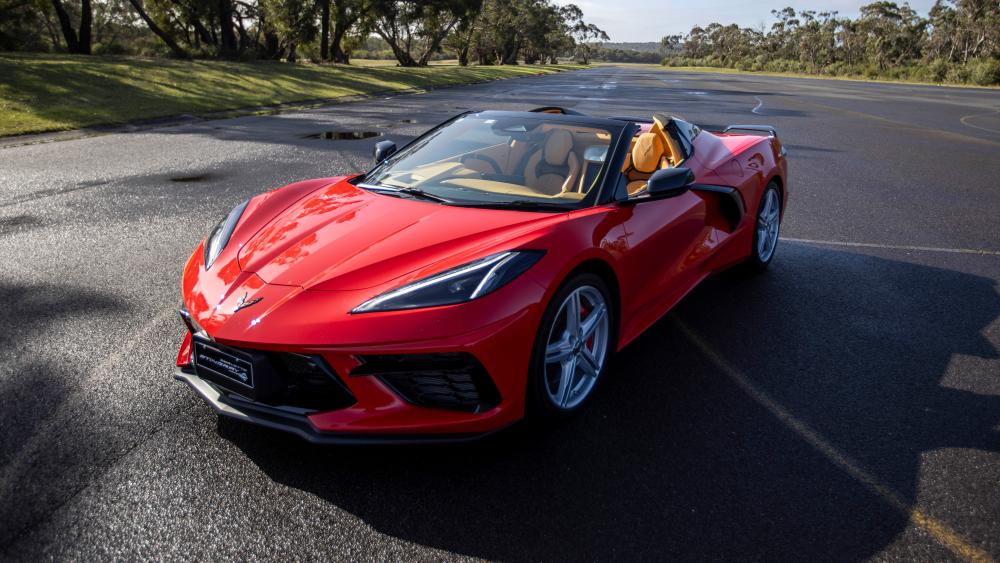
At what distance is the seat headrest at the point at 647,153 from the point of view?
170 inches

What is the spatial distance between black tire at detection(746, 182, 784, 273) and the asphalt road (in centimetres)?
16

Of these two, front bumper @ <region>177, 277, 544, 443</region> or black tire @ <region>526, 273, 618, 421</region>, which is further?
black tire @ <region>526, 273, 618, 421</region>

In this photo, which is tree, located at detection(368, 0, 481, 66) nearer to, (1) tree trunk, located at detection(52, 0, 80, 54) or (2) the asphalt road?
(1) tree trunk, located at detection(52, 0, 80, 54)

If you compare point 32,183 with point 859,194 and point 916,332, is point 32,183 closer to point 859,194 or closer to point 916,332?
point 916,332

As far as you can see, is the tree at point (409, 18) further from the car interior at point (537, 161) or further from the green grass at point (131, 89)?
the car interior at point (537, 161)

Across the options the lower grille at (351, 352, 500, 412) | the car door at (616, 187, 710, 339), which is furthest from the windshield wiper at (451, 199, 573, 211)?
the lower grille at (351, 352, 500, 412)

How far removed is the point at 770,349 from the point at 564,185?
1.55 metres

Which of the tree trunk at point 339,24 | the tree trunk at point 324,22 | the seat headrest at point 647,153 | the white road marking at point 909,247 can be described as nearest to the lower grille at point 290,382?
the seat headrest at point 647,153

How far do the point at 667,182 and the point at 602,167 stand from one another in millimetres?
384

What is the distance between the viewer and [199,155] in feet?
34.4

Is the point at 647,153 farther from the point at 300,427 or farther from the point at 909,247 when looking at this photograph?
the point at 909,247

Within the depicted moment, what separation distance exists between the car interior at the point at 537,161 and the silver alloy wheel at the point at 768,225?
1271mm

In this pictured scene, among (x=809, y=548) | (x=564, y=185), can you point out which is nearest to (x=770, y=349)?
(x=564, y=185)

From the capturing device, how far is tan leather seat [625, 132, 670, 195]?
425cm
